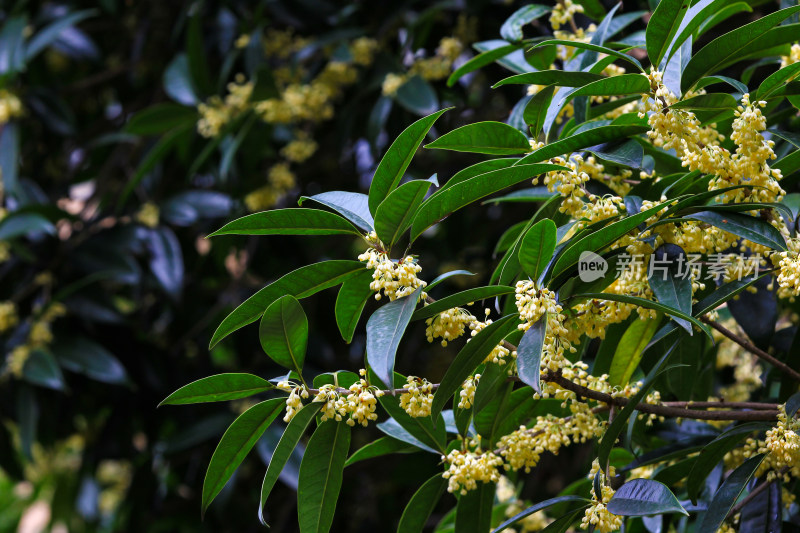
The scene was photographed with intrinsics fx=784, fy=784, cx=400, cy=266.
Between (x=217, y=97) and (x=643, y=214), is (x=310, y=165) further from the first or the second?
(x=643, y=214)

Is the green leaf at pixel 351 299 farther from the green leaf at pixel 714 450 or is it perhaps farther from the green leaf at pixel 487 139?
the green leaf at pixel 714 450

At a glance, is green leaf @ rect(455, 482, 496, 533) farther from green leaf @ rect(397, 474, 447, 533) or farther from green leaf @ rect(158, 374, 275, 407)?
green leaf @ rect(158, 374, 275, 407)

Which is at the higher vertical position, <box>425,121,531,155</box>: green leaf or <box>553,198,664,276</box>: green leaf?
<box>425,121,531,155</box>: green leaf

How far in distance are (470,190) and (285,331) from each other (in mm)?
222

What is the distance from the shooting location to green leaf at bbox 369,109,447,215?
29.6 inches

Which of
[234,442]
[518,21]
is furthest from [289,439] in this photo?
[518,21]

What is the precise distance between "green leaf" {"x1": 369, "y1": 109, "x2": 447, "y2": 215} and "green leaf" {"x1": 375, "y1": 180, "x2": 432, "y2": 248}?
4 centimetres

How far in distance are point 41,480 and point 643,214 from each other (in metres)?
2.65

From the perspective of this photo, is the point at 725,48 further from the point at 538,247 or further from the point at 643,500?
the point at 643,500

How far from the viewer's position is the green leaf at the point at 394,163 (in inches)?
29.6

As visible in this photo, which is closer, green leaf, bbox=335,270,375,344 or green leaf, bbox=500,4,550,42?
green leaf, bbox=335,270,375,344

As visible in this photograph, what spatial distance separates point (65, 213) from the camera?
1.97 metres

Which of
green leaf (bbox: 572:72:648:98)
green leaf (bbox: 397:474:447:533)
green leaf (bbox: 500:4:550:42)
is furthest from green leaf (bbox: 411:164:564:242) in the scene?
green leaf (bbox: 500:4:550:42)

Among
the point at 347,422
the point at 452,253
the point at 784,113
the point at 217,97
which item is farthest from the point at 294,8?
the point at 347,422
